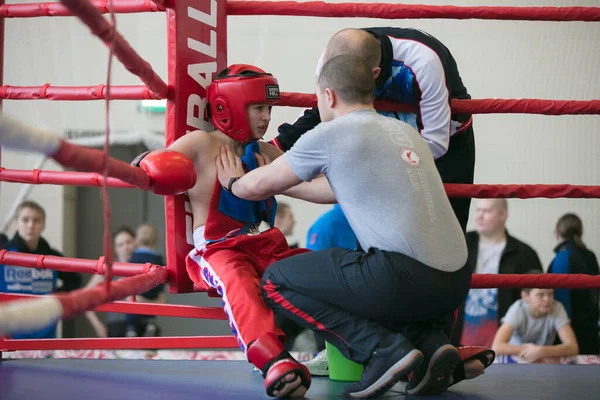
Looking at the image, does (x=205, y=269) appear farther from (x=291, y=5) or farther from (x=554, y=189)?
(x=554, y=189)

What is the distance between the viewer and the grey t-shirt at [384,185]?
71.1 inches

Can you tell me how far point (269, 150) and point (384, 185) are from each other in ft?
2.18

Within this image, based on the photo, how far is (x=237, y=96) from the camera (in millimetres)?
2199

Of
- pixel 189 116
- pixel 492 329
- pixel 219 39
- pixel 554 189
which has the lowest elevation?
pixel 492 329

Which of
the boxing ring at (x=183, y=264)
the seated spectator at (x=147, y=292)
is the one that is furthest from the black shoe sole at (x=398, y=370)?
the seated spectator at (x=147, y=292)

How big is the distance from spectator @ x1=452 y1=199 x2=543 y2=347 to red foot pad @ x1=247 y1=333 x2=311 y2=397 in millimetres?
2408

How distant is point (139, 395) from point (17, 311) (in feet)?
2.85

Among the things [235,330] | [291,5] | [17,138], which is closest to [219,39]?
[291,5]

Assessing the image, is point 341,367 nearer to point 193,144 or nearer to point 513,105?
point 193,144

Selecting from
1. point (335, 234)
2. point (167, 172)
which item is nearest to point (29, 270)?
point (335, 234)

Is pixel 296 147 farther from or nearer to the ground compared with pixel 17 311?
farther from the ground

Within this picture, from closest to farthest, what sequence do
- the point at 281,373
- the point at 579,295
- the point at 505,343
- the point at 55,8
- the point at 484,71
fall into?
the point at 281,373
the point at 55,8
the point at 505,343
the point at 579,295
the point at 484,71

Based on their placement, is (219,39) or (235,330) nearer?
(235,330)

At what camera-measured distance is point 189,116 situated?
7.47 ft
